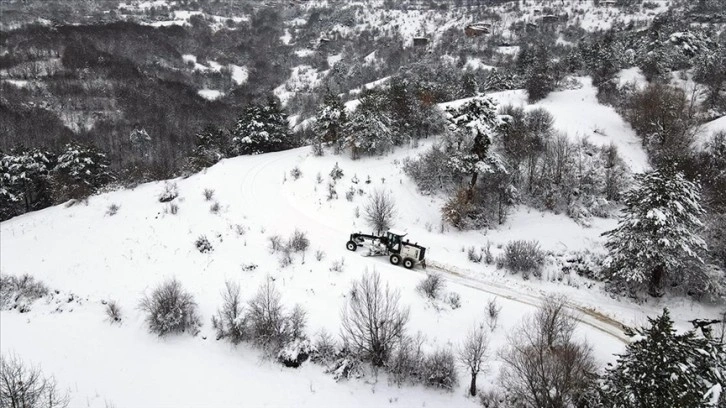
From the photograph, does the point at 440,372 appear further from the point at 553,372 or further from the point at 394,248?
the point at 394,248

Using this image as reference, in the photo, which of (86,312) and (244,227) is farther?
(244,227)

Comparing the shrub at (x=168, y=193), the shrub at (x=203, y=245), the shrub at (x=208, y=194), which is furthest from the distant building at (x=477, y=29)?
the shrub at (x=203, y=245)

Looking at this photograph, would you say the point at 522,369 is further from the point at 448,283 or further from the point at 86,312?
the point at 86,312

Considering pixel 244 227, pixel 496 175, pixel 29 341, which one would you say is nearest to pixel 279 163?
pixel 244 227

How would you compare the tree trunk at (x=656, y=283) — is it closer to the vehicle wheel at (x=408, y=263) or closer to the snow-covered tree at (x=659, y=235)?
the snow-covered tree at (x=659, y=235)

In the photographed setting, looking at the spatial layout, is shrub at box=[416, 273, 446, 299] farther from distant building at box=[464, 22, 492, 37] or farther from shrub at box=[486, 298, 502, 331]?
distant building at box=[464, 22, 492, 37]

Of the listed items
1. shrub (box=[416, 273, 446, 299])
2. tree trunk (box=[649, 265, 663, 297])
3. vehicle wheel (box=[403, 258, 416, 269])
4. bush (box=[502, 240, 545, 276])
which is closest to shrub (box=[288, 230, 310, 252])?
vehicle wheel (box=[403, 258, 416, 269])
